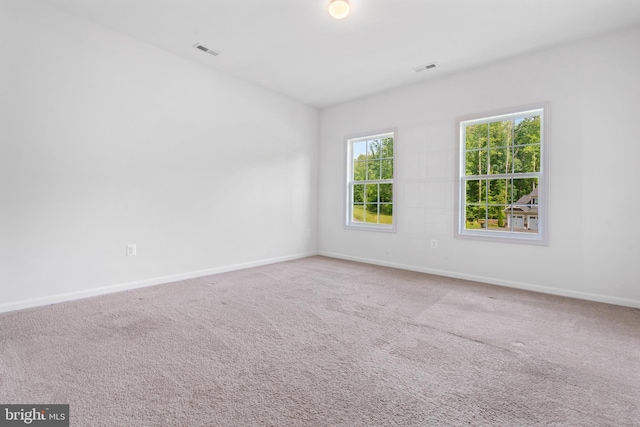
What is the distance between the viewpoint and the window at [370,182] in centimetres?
481

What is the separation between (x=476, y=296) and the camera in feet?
10.6

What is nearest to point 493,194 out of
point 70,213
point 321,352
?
point 321,352

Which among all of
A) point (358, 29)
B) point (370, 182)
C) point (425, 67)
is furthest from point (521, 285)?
point (358, 29)

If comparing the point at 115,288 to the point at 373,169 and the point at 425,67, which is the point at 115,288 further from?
the point at 425,67

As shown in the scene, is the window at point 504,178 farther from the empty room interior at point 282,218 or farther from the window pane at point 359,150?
the window pane at point 359,150

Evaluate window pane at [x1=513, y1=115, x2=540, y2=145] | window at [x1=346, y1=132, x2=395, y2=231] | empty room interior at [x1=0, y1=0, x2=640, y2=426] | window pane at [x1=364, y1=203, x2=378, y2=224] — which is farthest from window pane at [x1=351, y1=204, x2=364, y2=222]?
window pane at [x1=513, y1=115, x2=540, y2=145]

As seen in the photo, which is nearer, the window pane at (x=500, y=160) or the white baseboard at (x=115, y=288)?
the white baseboard at (x=115, y=288)

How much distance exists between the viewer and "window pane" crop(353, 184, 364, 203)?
5.16 meters

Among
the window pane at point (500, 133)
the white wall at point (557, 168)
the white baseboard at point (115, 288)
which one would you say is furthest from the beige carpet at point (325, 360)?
the window pane at point (500, 133)

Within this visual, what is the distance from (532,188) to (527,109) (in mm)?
928

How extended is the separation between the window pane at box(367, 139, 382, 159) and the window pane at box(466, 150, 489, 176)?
1.40 metres

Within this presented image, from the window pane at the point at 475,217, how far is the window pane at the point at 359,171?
177cm

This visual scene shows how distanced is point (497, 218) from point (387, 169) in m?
1.75

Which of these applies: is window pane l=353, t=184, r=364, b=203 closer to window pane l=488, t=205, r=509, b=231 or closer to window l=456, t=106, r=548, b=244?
window l=456, t=106, r=548, b=244
